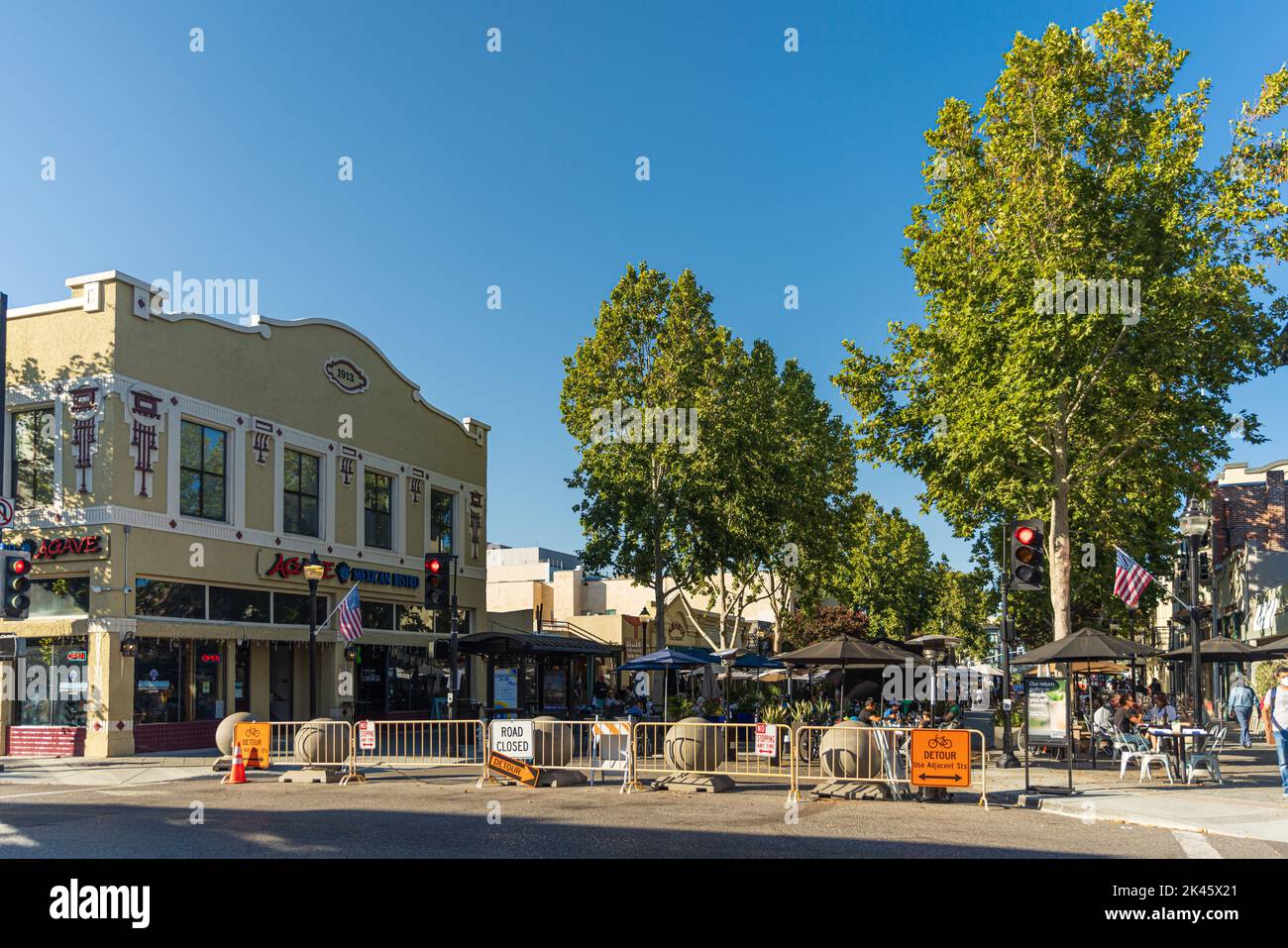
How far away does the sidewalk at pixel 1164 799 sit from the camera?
14.3 metres

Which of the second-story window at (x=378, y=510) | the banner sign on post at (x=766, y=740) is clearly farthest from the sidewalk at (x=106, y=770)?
the banner sign on post at (x=766, y=740)

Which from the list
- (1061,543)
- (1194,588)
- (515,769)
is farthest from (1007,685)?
(1061,543)

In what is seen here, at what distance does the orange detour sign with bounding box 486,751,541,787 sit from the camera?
19094 mm

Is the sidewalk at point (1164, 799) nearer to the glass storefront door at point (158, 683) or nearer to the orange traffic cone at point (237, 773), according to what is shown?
the orange traffic cone at point (237, 773)

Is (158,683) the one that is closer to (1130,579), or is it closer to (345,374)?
(345,374)

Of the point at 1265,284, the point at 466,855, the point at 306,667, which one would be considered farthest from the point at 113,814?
the point at 1265,284

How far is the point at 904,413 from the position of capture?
3008 centimetres

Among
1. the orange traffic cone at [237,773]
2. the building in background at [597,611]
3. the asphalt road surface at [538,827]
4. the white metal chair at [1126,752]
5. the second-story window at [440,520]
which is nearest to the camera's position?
the asphalt road surface at [538,827]

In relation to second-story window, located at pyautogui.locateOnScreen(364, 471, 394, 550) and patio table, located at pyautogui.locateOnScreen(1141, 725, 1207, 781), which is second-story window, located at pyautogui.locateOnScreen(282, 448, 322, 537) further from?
patio table, located at pyautogui.locateOnScreen(1141, 725, 1207, 781)

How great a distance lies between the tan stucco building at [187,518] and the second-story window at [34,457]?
0.05 metres

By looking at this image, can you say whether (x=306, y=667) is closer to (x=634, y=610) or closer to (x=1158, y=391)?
(x=1158, y=391)

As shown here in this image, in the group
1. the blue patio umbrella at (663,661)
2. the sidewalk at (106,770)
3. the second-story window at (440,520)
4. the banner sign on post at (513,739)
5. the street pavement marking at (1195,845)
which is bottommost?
the sidewalk at (106,770)

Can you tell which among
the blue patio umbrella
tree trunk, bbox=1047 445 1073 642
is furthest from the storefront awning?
tree trunk, bbox=1047 445 1073 642

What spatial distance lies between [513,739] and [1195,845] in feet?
35.9
